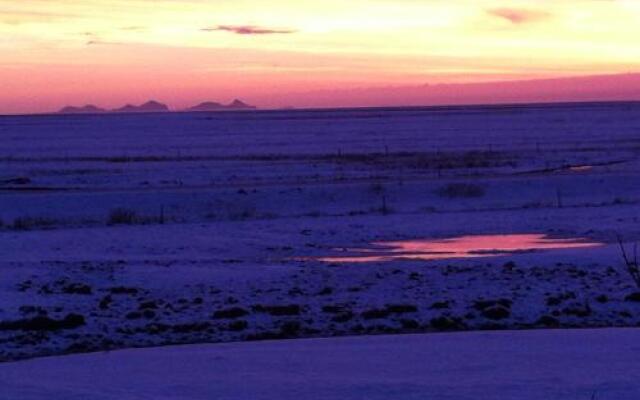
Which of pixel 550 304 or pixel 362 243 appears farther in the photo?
pixel 362 243

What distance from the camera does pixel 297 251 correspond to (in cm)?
1972

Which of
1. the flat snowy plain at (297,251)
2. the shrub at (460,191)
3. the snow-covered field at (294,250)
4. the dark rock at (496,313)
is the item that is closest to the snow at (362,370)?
the flat snowy plain at (297,251)

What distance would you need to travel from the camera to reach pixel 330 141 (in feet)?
231

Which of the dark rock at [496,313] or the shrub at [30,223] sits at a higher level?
the dark rock at [496,313]

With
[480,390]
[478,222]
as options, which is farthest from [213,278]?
[478,222]

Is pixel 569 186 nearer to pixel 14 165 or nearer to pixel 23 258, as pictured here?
pixel 23 258

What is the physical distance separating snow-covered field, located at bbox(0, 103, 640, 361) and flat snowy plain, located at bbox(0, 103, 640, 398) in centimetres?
5

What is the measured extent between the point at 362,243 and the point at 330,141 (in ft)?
163

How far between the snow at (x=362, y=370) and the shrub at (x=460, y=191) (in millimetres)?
20110

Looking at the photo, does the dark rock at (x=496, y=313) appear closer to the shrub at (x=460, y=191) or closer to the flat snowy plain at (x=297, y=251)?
the flat snowy plain at (x=297, y=251)

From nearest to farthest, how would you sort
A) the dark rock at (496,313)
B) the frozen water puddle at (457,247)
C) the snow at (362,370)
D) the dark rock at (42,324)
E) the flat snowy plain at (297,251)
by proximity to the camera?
the snow at (362,370), the dark rock at (42,324), the flat snowy plain at (297,251), the dark rock at (496,313), the frozen water puddle at (457,247)

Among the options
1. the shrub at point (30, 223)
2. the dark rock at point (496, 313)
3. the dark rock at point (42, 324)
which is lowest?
the shrub at point (30, 223)

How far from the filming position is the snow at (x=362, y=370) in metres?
8.48

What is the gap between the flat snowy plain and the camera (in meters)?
11.9
